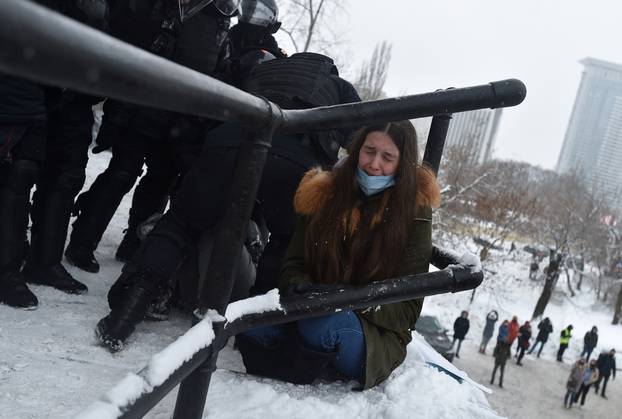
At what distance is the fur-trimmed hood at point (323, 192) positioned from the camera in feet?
5.75

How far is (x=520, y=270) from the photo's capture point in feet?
91.5

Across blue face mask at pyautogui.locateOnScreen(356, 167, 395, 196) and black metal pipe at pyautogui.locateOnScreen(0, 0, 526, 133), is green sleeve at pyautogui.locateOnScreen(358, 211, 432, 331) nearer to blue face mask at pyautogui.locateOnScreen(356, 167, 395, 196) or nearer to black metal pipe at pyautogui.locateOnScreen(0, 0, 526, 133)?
blue face mask at pyautogui.locateOnScreen(356, 167, 395, 196)

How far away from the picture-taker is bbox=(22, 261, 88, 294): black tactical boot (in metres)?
2.03

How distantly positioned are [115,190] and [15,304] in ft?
3.16

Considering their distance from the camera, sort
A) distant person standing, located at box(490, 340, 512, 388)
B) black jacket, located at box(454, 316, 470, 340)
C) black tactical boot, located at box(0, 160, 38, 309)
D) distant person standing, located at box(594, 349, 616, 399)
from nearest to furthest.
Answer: black tactical boot, located at box(0, 160, 38, 309) → distant person standing, located at box(490, 340, 512, 388) → black jacket, located at box(454, 316, 470, 340) → distant person standing, located at box(594, 349, 616, 399)

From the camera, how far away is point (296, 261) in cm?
176

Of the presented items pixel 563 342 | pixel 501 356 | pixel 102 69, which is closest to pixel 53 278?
pixel 102 69

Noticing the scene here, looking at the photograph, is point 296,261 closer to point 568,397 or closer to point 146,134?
point 146,134

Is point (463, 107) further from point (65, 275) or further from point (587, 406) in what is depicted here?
point (587, 406)

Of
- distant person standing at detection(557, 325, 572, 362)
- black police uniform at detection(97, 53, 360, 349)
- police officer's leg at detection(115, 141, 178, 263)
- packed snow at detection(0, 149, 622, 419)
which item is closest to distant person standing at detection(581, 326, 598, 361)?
distant person standing at detection(557, 325, 572, 362)

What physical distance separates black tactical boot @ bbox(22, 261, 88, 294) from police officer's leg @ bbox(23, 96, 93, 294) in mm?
26

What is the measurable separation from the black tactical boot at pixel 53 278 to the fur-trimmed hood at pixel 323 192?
983 mm

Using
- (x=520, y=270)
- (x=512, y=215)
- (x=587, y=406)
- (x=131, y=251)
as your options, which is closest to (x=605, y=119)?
(x=520, y=270)

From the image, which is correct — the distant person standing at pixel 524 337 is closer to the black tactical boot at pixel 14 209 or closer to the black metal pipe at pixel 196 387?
the black tactical boot at pixel 14 209
